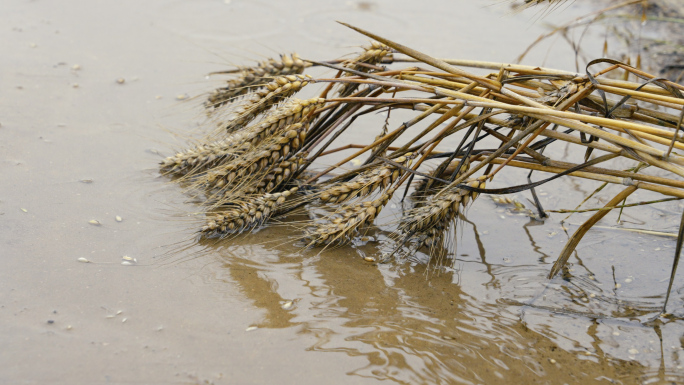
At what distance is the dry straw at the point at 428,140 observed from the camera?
2174 mm

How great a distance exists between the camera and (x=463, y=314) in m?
2.31

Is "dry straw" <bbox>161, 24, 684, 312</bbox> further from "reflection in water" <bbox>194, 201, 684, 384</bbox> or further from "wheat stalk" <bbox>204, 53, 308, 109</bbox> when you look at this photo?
"reflection in water" <bbox>194, 201, 684, 384</bbox>

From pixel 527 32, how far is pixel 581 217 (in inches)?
115

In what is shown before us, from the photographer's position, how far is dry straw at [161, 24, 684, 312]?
2174 mm

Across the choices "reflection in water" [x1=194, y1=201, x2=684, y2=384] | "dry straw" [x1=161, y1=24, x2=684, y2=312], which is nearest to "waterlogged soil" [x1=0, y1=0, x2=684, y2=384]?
"reflection in water" [x1=194, y1=201, x2=684, y2=384]

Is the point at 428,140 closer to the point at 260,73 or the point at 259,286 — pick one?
the point at 260,73

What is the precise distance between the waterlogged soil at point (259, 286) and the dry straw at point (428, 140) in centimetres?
18

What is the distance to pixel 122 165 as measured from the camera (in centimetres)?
315

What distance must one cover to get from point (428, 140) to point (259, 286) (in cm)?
95

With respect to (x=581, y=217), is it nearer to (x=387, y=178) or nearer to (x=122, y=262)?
(x=387, y=178)

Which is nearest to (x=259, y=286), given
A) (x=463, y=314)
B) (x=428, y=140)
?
(x=463, y=314)

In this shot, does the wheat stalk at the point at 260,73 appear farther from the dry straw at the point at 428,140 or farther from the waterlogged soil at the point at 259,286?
the waterlogged soil at the point at 259,286

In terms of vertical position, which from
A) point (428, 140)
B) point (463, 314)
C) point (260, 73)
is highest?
point (260, 73)

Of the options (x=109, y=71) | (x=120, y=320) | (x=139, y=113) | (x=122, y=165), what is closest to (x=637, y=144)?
(x=120, y=320)
